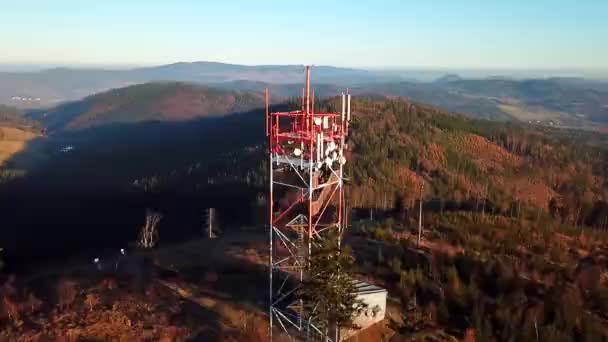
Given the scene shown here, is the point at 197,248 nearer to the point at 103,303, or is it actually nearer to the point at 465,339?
the point at 103,303

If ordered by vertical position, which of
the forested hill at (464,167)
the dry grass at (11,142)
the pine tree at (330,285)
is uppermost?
the pine tree at (330,285)

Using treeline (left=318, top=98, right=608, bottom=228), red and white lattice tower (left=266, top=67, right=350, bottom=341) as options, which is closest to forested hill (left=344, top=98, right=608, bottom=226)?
treeline (left=318, top=98, right=608, bottom=228)

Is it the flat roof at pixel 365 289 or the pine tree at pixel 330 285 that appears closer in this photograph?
the pine tree at pixel 330 285

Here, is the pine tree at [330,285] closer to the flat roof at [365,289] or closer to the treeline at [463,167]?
the flat roof at [365,289]

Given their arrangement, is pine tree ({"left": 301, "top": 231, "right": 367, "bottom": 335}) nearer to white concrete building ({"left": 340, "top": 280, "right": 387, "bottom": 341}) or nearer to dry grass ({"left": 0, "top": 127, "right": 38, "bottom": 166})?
white concrete building ({"left": 340, "top": 280, "right": 387, "bottom": 341})

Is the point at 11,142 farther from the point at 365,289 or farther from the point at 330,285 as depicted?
the point at 330,285

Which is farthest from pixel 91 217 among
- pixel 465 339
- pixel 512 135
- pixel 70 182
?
pixel 512 135

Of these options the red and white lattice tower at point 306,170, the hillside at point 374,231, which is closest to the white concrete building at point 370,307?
the hillside at point 374,231

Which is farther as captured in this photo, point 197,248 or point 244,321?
point 197,248
